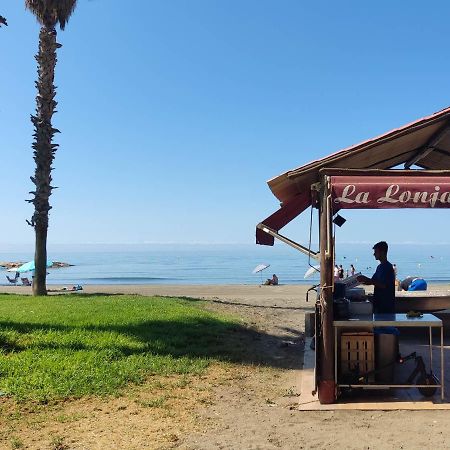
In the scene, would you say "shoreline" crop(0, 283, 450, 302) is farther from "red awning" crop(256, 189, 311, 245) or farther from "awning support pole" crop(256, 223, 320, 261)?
"awning support pole" crop(256, 223, 320, 261)

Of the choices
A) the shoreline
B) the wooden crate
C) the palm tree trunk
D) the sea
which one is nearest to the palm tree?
the palm tree trunk

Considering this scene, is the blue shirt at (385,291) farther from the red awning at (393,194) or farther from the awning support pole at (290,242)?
the red awning at (393,194)

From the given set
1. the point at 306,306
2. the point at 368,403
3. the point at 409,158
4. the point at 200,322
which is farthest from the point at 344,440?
the point at 306,306

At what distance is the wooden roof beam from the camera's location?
6.75m

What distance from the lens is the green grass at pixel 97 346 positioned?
21.5ft

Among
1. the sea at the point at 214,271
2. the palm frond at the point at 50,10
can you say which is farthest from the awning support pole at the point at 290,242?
the palm frond at the point at 50,10

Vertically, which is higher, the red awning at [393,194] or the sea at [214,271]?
the red awning at [393,194]

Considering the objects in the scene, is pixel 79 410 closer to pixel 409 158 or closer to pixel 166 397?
pixel 166 397

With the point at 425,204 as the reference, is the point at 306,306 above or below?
Answer: below

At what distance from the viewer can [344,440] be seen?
4672 mm

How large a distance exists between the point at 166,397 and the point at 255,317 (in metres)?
7.42

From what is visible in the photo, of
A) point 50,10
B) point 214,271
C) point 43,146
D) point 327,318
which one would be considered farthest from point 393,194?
point 214,271

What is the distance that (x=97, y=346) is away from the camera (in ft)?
27.1

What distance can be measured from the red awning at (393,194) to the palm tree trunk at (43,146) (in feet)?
44.8
